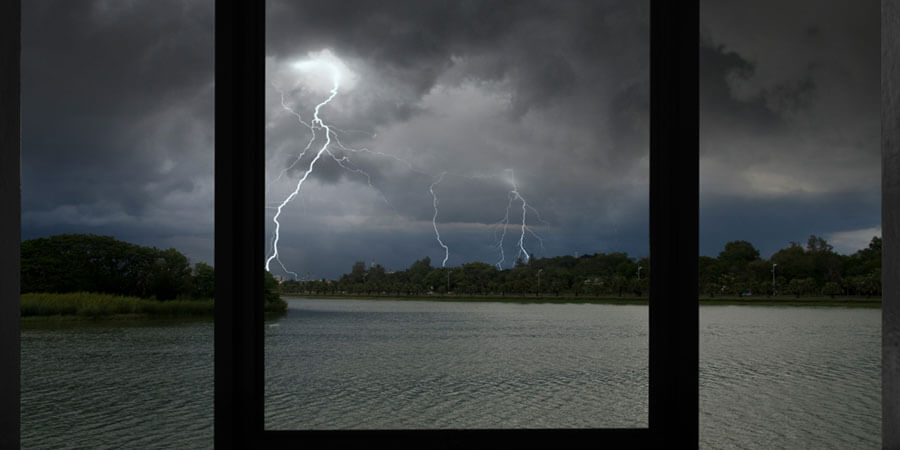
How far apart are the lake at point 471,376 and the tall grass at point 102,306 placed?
58 cm

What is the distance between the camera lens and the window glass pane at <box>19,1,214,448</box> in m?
14.3

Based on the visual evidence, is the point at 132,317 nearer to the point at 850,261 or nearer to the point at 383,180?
the point at 383,180

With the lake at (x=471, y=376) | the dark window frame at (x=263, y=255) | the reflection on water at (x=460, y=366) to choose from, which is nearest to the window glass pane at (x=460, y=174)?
the reflection on water at (x=460, y=366)

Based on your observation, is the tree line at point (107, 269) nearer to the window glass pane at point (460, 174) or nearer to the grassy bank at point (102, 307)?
the grassy bank at point (102, 307)

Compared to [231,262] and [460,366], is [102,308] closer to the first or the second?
[460,366]

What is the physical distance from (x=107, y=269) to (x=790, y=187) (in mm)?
A: 28195

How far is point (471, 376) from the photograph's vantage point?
62.0 ft

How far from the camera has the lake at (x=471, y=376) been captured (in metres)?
10.5

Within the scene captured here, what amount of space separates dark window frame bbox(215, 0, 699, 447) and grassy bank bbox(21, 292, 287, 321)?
1475 centimetres

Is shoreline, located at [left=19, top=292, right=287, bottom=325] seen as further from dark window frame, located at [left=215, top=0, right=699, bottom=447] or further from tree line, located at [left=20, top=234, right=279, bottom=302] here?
dark window frame, located at [left=215, top=0, right=699, bottom=447]

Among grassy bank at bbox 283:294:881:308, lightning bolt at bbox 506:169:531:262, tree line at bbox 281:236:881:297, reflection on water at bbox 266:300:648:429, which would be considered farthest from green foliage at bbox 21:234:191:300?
lightning bolt at bbox 506:169:531:262

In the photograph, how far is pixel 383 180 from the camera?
83.5 feet

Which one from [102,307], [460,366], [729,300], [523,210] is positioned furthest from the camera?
[523,210]

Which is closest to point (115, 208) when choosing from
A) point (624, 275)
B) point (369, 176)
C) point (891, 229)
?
point (369, 176)
